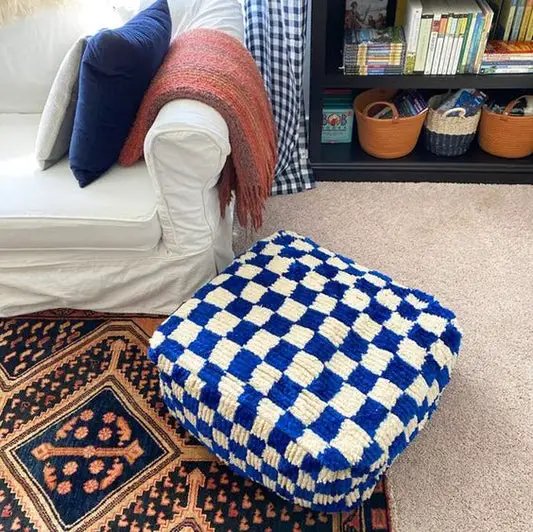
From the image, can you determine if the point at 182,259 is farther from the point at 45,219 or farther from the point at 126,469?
the point at 126,469

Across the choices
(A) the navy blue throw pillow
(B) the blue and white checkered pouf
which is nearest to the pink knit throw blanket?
(A) the navy blue throw pillow

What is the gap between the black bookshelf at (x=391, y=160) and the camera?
71.6 inches

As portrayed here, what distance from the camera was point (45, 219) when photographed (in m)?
1.36

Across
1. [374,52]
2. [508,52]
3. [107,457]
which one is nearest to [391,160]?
[374,52]

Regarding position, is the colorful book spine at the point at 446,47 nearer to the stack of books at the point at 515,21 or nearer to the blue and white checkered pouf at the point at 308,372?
the stack of books at the point at 515,21

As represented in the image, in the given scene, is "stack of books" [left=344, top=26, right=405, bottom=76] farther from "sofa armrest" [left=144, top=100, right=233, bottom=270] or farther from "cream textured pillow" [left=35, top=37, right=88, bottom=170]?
"cream textured pillow" [left=35, top=37, right=88, bottom=170]

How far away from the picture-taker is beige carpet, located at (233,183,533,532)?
1190 millimetres

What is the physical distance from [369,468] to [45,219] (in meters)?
0.94

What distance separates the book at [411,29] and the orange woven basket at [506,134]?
1.14ft

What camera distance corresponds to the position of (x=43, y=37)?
1.63 meters

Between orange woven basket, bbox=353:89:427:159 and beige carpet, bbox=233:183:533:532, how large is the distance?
0.13m

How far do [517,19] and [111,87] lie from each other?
1343mm

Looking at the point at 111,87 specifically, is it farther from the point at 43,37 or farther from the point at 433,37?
the point at 433,37

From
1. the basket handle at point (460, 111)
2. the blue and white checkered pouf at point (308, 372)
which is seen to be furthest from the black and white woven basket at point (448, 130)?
the blue and white checkered pouf at point (308, 372)
